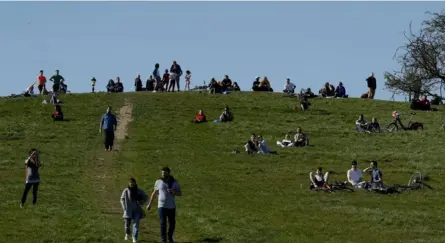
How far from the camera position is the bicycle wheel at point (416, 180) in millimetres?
51103

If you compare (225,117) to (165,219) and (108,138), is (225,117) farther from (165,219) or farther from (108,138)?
(165,219)

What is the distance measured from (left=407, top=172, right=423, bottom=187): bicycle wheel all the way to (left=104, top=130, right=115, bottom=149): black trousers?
48.1 feet

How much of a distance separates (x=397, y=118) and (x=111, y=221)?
34.0 m

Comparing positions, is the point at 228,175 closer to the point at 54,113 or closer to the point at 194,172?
the point at 194,172

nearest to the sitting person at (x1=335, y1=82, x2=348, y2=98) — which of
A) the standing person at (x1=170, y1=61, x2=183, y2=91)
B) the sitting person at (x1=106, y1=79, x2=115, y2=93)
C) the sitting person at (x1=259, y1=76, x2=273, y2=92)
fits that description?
the sitting person at (x1=259, y1=76, x2=273, y2=92)

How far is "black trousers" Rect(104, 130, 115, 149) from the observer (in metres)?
56.7

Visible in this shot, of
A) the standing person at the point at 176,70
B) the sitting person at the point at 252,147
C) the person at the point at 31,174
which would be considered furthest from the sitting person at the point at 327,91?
the person at the point at 31,174

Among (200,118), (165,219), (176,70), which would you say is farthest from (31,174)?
(176,70)

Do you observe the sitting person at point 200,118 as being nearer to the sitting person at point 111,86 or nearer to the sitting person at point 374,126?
the sitting person at point 374,126

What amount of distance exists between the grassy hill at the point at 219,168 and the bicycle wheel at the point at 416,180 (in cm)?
83

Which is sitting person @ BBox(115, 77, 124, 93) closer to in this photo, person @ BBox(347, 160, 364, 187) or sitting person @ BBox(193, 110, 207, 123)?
sitting person @ BBox(193, 110, 207, 123)

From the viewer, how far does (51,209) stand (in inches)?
1612

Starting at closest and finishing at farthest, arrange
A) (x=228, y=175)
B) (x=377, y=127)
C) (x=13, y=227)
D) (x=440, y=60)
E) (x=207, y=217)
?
(x=13, y=227) < (x=207, y=217) < (x=228, y=175) < (x=377, y=127) < (x=440, y=60)

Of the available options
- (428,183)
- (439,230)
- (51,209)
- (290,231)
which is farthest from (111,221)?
(428,183)
